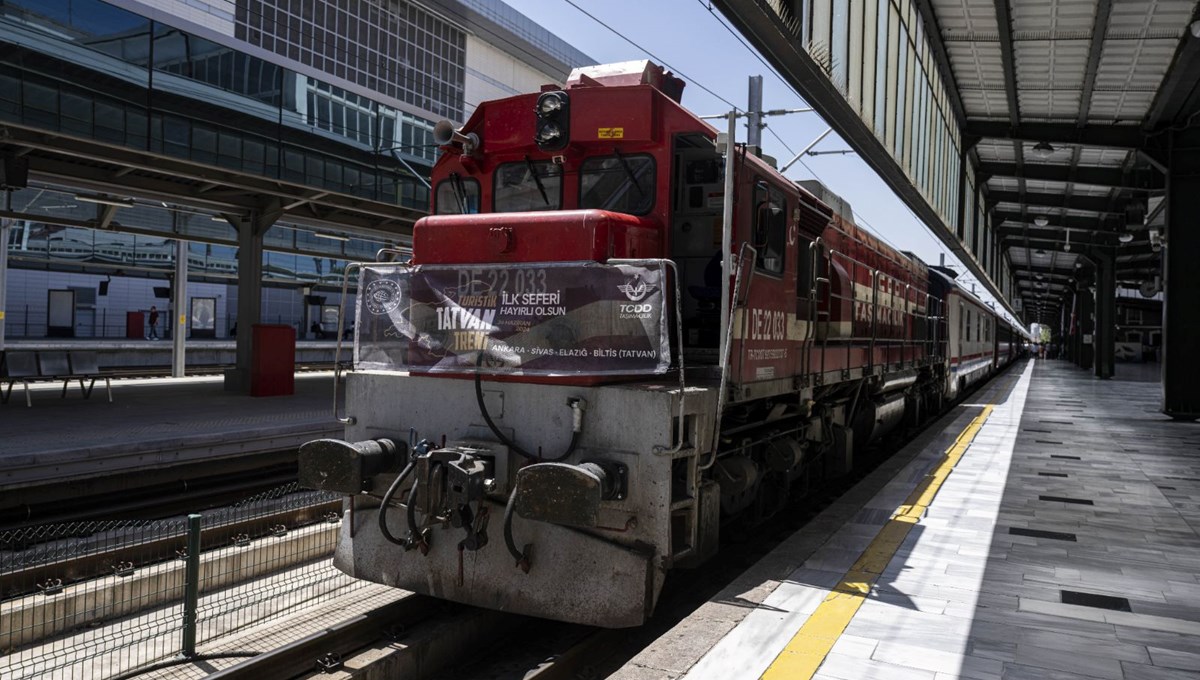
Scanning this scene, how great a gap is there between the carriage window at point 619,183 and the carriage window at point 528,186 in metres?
0.21

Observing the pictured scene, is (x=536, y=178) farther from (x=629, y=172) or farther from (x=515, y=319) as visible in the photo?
(x=515, y=319)

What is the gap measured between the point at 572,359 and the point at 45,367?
13165 millimetres

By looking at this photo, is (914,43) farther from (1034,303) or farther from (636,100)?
(1034,303)

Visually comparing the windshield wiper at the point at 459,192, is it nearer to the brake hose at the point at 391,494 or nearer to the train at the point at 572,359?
the train at the point at 572,359

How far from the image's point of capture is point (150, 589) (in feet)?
19.6

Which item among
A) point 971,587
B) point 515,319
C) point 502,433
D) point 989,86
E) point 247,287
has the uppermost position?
point 989,86

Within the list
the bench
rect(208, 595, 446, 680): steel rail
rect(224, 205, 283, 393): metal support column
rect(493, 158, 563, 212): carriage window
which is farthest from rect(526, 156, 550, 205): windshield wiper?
rect(224, 205, 283, 393): metal support column

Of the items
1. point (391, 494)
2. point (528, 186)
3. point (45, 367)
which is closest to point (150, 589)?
point (391, 494)

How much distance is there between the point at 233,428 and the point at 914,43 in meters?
15.0

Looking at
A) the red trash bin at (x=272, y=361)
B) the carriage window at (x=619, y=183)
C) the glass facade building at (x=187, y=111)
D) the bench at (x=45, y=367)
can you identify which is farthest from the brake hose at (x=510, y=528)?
the red trash bin at (x=272, y=361)

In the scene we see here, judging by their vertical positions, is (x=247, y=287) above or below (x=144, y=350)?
above

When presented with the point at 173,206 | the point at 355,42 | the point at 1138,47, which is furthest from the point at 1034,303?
the point at 173,206

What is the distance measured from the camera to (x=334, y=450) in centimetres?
493

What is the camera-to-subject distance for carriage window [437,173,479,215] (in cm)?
603
